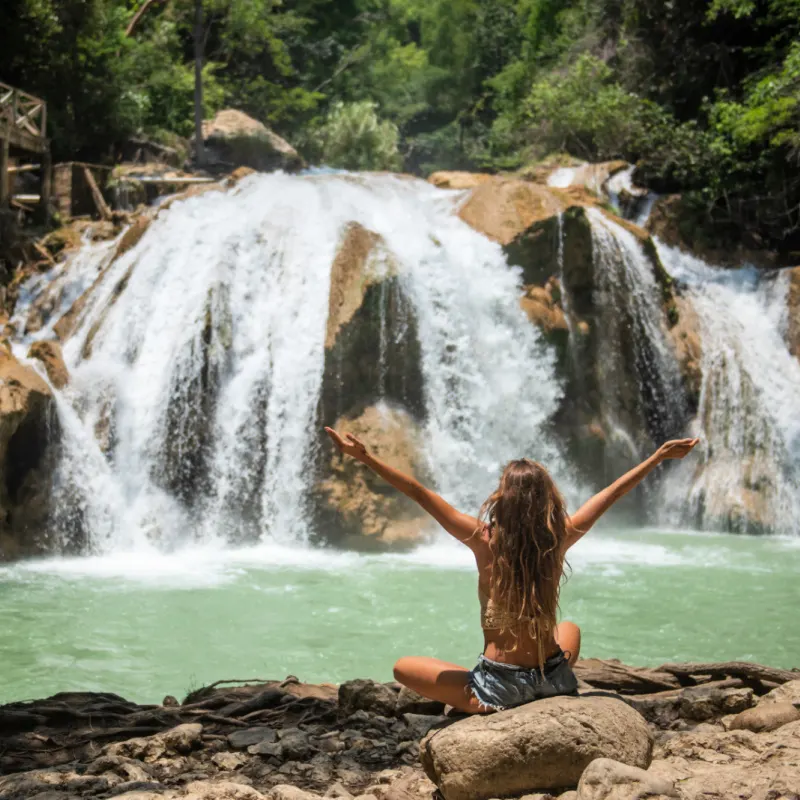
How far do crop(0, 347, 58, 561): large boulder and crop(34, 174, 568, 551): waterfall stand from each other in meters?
0.25


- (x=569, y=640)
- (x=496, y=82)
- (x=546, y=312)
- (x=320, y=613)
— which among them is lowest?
(x=320, y=613)

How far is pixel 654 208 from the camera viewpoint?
17.8m

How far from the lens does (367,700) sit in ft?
14.2

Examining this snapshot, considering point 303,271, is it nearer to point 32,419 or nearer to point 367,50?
point 32,419

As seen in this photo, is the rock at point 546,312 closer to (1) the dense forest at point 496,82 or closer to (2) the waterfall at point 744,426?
(2) the waterfall at point 744,426

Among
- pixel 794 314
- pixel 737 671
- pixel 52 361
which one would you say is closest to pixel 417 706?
pixel 737 671

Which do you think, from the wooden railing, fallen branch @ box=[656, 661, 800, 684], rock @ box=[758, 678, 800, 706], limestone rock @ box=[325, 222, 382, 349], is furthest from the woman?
the wooden railing

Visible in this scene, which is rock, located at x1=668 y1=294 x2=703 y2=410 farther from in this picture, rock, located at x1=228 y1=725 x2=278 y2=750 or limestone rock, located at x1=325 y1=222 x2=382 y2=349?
rock, located at x1=228 y1=725 x2=278 y2=750

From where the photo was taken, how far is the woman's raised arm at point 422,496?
334 cm

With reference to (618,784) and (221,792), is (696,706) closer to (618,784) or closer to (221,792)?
(618,784)

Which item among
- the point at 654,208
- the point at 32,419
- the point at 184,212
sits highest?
the point at 654,208

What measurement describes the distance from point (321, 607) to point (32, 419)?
15.4 feet

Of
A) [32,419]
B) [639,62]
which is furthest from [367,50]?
[32,419]

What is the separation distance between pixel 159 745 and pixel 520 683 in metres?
1.51
